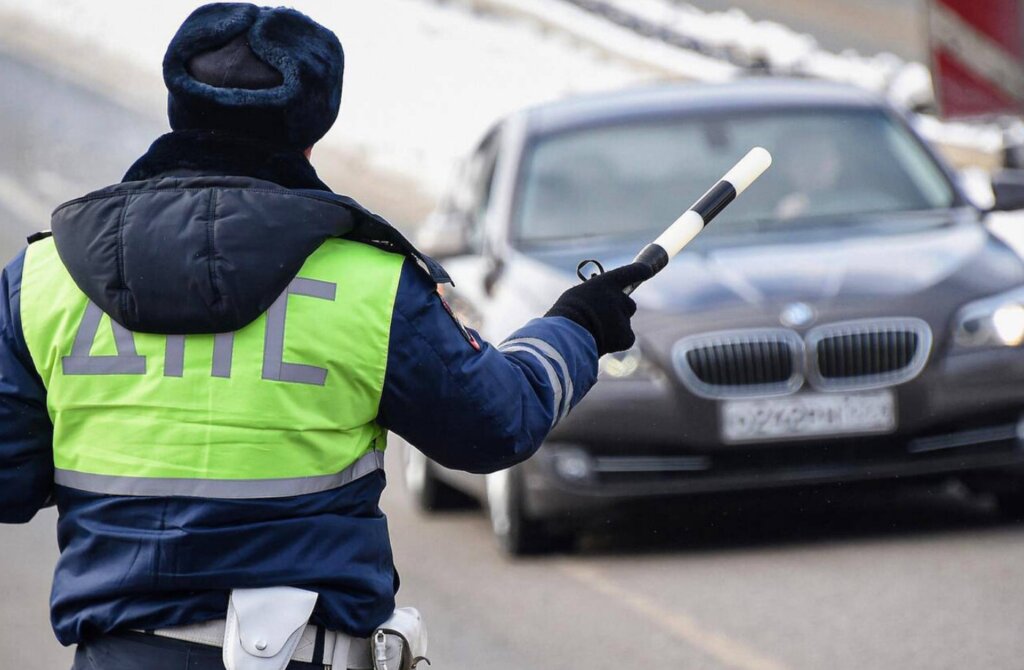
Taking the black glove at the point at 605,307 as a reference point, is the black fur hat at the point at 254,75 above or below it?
above

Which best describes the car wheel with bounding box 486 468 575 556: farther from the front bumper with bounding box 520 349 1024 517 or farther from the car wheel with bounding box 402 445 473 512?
the car wheel with bounding box 402 445 473 512

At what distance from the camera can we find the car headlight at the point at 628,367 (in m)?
7.82

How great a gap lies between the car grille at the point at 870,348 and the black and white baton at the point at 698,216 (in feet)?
13.1

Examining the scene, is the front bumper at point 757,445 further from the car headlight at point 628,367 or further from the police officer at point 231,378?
the police officer at point 231,378

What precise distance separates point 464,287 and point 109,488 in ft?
19.7

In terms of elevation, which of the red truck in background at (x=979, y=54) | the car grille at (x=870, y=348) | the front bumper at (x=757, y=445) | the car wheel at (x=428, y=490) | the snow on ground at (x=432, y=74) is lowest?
the snow on ground at (x=432, y=74)

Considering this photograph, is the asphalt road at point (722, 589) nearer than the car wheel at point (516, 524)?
Yes

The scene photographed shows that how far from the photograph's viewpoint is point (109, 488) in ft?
10.3

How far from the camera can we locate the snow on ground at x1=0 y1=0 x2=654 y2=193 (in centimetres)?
2723

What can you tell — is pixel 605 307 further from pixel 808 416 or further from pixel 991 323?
pixel 991 323

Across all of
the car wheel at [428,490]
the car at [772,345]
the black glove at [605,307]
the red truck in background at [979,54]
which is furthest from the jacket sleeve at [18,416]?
the car wheel at [428,490]

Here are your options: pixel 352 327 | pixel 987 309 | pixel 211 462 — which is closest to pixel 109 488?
pixel 211 462

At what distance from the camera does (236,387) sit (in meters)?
3.08

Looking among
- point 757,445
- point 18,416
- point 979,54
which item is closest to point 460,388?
point 18,416
